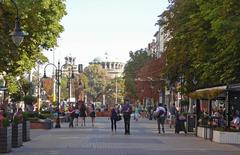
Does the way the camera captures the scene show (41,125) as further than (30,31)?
Yes

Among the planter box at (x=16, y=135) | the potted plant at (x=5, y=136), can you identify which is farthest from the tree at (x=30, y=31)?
the potted plant at (x=5, y=136)

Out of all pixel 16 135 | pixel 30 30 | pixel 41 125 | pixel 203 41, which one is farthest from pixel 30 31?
pixel 16 135

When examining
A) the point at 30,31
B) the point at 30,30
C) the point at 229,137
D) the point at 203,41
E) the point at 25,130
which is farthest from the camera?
the point at 30,31

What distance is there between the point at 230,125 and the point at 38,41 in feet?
52.2

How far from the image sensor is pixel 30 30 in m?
40.6

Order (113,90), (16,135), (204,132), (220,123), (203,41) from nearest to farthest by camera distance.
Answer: (16,135) < (204,132) < (203,41) < (220,123) < (113,90)

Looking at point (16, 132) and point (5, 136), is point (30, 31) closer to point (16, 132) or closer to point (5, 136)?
point (16, 132)

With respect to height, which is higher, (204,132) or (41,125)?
(41,125)

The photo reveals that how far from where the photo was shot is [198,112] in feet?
129

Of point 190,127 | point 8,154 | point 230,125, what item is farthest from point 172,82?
point 8,154

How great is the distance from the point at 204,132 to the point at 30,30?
1352 cm

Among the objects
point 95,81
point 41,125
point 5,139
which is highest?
point 95,81

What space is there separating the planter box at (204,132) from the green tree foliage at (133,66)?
81700 millimetres

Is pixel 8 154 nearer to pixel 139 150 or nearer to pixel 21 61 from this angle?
pixel 139 150
